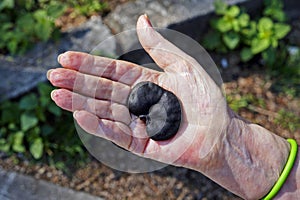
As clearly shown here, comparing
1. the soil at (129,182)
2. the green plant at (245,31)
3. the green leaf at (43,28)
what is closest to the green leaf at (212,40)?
the green plant at (245,31)

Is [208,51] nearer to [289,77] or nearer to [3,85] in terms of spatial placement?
[289,77]

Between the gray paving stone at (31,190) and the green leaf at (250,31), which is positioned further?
the green leaf at (250,31)

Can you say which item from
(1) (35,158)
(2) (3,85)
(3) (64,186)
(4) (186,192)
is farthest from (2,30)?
(4) (186,192)

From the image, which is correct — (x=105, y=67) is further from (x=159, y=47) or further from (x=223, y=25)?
(x=223, y=25)

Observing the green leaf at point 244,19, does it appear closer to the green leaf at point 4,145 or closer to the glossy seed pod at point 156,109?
the glossy seed pod at point 156,109

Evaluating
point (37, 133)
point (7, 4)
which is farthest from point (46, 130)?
point (7, 4)
